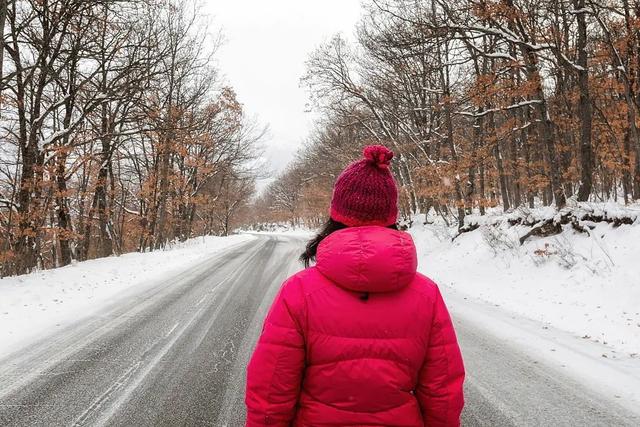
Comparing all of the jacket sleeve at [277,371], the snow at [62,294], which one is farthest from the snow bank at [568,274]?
the snow at [62,294]

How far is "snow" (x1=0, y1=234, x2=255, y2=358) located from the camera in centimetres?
725

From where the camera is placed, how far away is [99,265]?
1523 centimetres

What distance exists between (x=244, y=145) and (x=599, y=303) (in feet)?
104

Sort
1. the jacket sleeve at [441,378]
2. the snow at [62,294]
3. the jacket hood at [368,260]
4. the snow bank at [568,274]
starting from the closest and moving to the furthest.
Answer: the jacket hood at [368,260], the jacket sleeve at [441,378], the snow bank at [568,274], the snow at [62,294]

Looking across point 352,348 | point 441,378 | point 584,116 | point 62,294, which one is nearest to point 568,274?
point 584,116

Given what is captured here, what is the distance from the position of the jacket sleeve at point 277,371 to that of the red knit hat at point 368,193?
44 centimetres

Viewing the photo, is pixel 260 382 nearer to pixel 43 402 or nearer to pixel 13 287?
pixel 43 402

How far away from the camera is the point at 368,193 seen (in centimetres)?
188

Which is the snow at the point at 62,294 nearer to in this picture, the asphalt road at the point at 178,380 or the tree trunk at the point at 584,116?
the asphalt road at the point at 178,380

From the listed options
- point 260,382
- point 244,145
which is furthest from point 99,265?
point 244,145

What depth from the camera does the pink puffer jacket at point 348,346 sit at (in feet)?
5.68

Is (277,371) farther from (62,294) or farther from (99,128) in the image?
(99,128)

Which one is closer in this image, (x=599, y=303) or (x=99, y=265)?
(x=599, y=303)

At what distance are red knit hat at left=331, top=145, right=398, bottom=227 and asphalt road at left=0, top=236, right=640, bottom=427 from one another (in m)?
2.82
